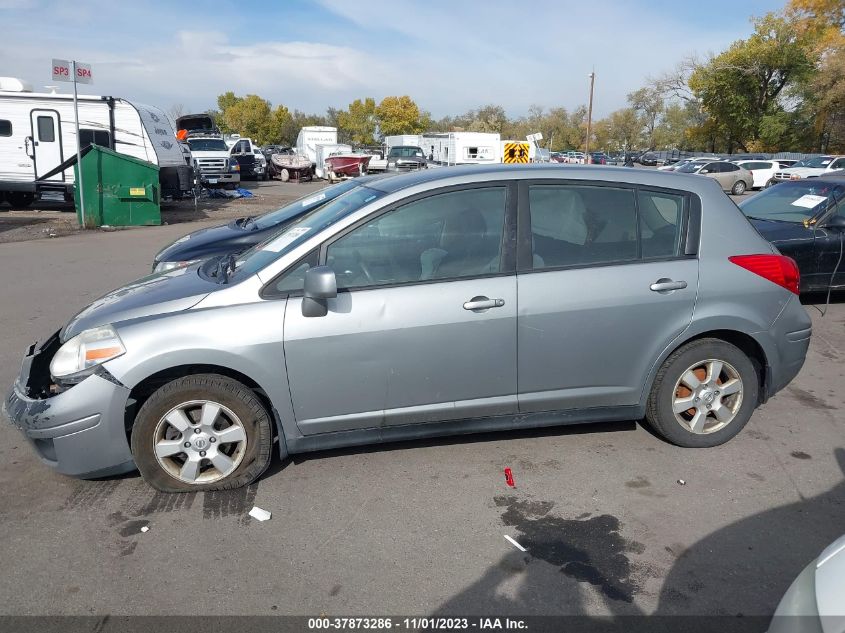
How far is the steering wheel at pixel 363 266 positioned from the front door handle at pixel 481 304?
552 mm

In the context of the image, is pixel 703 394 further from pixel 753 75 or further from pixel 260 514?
pixel 753 75

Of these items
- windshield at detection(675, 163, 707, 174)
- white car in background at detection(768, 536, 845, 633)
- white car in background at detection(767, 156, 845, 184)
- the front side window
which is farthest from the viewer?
white car in background at detection(767, 156, 845, 184)

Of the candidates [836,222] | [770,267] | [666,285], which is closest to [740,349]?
[770,267]

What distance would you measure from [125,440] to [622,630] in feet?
8.73

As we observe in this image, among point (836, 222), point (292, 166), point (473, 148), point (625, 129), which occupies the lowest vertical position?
point (836, 222)

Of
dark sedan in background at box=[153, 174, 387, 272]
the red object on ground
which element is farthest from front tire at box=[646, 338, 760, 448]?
dark sedan in background at box=[153, 174, 387, 272]

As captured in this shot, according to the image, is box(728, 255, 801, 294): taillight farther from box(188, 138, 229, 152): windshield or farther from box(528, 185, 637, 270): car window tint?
box(188, 138, 229, 152): windshield

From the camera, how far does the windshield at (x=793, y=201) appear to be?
8383mm

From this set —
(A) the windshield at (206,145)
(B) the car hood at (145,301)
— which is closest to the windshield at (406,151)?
(A) the windshield at (206,145)

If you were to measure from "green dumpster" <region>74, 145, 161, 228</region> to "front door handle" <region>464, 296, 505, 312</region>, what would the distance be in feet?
43.3

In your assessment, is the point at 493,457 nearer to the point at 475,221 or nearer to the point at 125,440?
the point at 475,221

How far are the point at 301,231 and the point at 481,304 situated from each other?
4.03 ft

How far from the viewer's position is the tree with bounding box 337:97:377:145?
7281cm

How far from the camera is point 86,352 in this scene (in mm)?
3672
